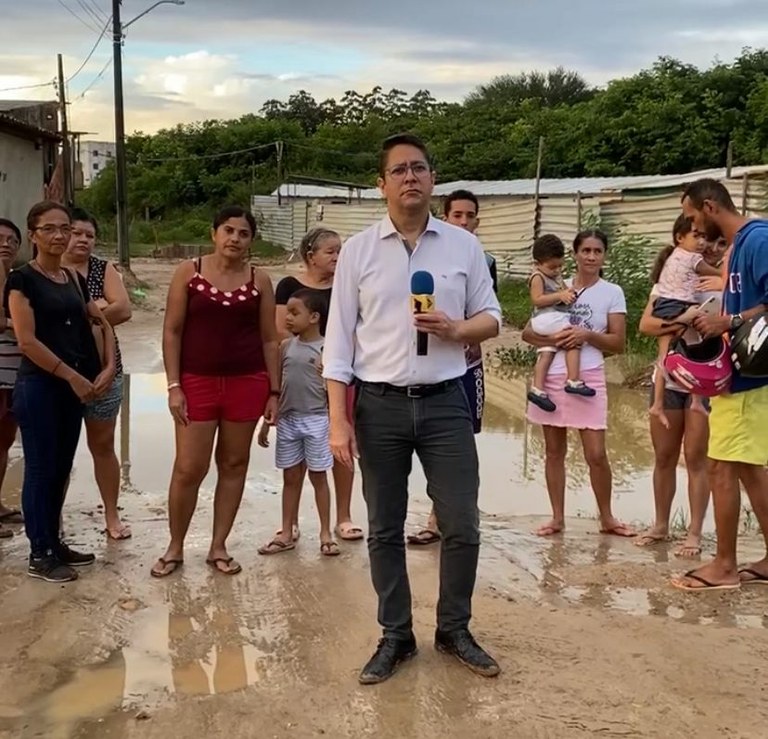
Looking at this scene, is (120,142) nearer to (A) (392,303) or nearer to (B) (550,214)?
(B) (550,214)

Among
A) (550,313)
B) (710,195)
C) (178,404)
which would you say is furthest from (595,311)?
(178,404)

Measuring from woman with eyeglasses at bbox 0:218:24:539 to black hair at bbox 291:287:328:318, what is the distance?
1584 mm

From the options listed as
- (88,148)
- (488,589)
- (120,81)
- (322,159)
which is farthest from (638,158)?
(88,148)

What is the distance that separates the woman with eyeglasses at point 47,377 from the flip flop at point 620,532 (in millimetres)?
3040

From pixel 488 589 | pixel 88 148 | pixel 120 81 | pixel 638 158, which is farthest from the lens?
pixel 88 148

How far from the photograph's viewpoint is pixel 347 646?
3.95 metres

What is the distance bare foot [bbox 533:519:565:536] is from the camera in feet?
18.6

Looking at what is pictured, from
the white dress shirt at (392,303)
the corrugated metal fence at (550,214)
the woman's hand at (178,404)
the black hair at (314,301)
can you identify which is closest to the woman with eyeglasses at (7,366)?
the woman's hand at (178,404)

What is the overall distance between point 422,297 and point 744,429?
74.3 inches

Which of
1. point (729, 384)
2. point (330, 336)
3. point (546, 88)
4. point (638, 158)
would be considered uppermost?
point (546, 88)

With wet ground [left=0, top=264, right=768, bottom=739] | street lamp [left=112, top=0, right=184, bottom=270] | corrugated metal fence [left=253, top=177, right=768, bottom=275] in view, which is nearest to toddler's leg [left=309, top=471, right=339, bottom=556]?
wet ground [left=0, top=264, right=768, bottom=739]

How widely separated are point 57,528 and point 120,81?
2256cm

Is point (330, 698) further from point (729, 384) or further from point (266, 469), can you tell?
point (266, 469)

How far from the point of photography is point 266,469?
7.36 m
